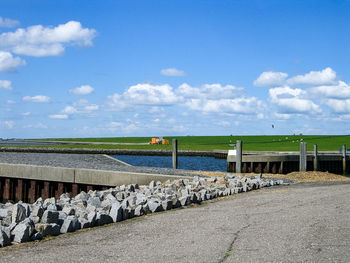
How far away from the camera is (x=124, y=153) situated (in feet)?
206

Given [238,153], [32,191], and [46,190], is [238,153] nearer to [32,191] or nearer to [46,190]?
[46,190]

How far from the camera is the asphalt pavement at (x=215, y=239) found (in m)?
6.09

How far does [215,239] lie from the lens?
700cm

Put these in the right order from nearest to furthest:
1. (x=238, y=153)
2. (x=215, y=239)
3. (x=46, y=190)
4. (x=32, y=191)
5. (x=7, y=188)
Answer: (x=215, y=239), (x=46, y=190), (x=32, y=191), (x=7, y=188), (x=238, y=153)

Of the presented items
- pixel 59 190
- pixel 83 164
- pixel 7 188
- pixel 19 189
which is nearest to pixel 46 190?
pixel 59 190

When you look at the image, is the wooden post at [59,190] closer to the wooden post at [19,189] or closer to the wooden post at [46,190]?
Result: the wooden post at [46,190]

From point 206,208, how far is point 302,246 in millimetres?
4023

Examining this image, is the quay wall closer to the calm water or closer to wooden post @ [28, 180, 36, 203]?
wooden post @ [28, 180, 36, 203]

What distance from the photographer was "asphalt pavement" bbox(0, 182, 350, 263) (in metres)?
6.09

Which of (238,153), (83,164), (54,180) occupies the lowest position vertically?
(54,180)

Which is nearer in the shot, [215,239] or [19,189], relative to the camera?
[215,239]

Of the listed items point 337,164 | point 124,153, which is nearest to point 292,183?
point 337,164

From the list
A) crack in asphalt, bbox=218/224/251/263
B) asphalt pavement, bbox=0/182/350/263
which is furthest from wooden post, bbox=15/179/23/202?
crack in asphalt, bbox=218/224/251/263

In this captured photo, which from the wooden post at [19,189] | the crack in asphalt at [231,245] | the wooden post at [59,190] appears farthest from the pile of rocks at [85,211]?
the wooden post at [19,189]
